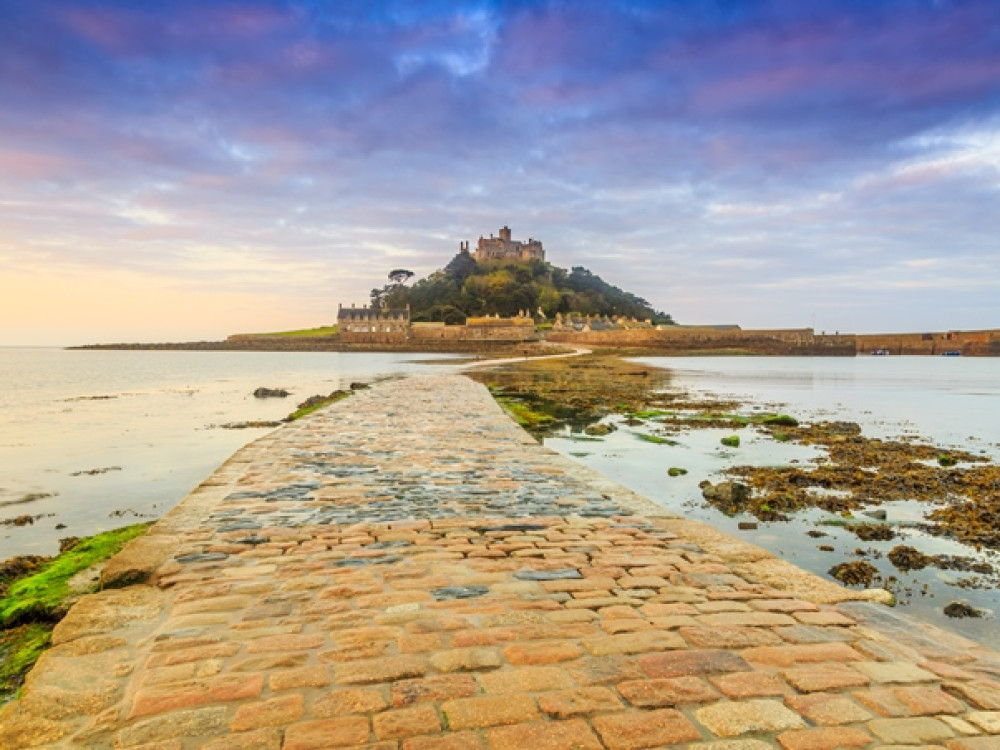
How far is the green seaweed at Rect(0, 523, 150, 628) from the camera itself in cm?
418

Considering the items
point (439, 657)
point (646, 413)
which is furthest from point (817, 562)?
point (646, 413)

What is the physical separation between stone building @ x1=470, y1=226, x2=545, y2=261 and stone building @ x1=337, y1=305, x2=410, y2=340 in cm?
3640

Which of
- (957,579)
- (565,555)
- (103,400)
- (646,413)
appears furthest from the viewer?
(103,400)

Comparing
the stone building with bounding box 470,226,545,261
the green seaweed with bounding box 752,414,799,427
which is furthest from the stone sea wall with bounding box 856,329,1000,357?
the green seaweed with bounding box 752,414,799,427

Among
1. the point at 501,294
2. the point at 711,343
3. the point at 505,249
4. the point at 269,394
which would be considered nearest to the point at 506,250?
the point at 505,249

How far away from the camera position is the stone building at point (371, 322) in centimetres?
11638

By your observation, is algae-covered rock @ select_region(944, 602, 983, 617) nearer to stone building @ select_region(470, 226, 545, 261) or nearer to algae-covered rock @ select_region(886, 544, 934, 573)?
algae-covered rock @ select_region(886, 544, 934, 573)

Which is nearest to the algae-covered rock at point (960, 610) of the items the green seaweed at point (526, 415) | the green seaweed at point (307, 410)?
the green seaweed at point (526, 415)

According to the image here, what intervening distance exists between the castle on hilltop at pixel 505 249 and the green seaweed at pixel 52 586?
145440 mm

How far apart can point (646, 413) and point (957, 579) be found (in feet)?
41.9

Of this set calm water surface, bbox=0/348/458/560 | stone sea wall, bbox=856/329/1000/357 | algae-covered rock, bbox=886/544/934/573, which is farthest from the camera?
stone sea wall, bbox=856/329/1000/357

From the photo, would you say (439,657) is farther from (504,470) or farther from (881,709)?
(504,470)

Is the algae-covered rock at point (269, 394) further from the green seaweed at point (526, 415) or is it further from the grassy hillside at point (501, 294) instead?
the grassy hillside at point (501, 294)

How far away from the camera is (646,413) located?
1875 centimetres
